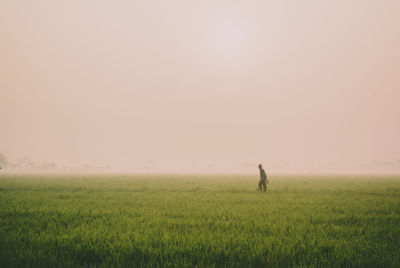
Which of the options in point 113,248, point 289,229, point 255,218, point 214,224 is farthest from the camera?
point 255,218

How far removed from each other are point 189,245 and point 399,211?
444 inches

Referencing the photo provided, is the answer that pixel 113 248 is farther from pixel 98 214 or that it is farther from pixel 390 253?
pixel 390 253

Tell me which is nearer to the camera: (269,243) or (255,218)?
(269,243)

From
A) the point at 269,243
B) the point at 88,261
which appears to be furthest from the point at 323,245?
the point at 88,261

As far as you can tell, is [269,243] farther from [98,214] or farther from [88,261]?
[98,214]

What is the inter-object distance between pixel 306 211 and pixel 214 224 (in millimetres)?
5417

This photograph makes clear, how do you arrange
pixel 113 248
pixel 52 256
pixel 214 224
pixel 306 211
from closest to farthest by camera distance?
pixel 52 256 → pixel 113 248 → pixel 214 224 → pixel 306 211

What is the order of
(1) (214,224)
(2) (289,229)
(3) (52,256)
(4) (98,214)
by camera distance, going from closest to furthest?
1. (3) (52,256)
2. (2) (289,229)
3. (1) (214,224)
4. (4) (98,214)

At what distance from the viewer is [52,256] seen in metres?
5.78

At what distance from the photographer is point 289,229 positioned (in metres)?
8.27

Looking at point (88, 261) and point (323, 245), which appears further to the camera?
point (323, 245)

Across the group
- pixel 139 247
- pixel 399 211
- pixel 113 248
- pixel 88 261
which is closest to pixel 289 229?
pixel 139 247

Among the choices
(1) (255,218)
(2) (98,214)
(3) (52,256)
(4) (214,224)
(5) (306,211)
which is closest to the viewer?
(3) (52,256)

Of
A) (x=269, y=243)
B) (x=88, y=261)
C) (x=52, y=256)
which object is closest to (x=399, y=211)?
(x=269, y=243)
